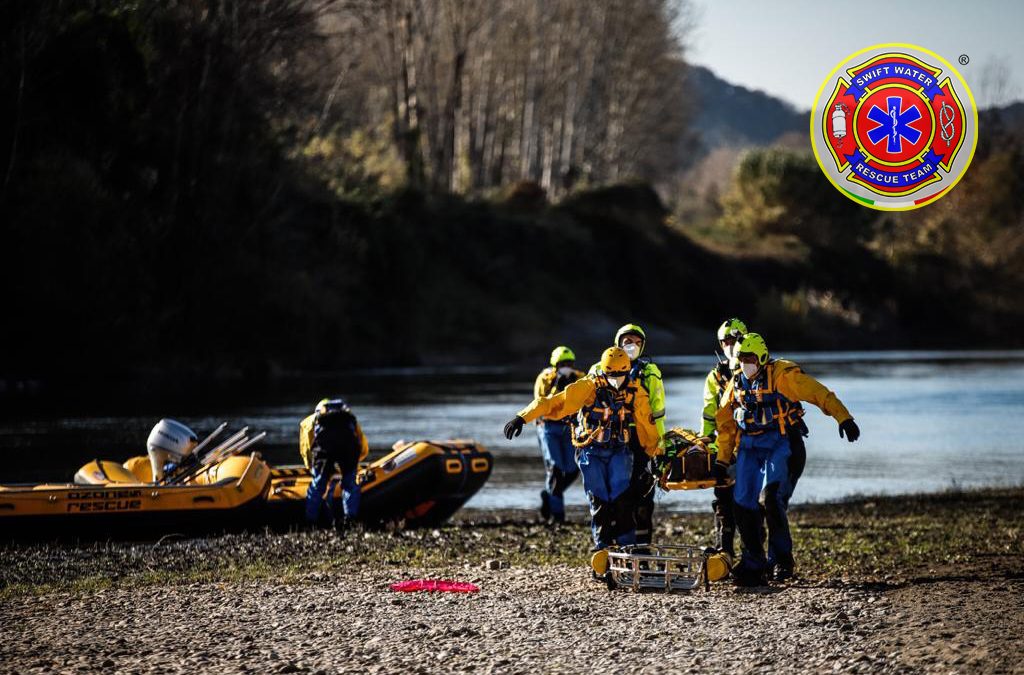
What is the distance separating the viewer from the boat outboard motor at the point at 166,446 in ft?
57.8

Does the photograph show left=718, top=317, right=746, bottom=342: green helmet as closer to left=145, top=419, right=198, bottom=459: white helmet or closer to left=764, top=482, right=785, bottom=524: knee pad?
left=764, top=482, right=785, bottom=524: knee pad

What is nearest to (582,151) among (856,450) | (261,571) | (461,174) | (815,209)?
(461,174)

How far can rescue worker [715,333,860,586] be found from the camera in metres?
11.4

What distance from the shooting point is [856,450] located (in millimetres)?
29016

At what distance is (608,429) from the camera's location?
11.8 metres

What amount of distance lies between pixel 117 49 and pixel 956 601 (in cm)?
3727

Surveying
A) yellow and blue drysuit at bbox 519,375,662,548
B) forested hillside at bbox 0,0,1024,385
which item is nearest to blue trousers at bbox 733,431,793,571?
yellow and blue drysuit at bbox 519,375,662,548

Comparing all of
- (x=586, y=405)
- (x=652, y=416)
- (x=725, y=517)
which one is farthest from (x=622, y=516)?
(x=725, y=517)

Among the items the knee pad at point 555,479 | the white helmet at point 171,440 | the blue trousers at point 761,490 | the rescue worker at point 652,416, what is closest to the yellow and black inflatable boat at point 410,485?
the white helmet at point 171,440

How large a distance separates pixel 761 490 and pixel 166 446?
848cm

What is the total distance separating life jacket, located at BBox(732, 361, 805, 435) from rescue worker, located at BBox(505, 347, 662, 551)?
0.83 meters

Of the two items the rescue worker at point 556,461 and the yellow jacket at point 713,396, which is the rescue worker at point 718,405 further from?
the rescue worker at point 556,461

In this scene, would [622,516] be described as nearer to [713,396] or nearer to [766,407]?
[713,396]

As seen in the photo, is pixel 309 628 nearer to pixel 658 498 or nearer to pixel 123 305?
pixel 658 498
